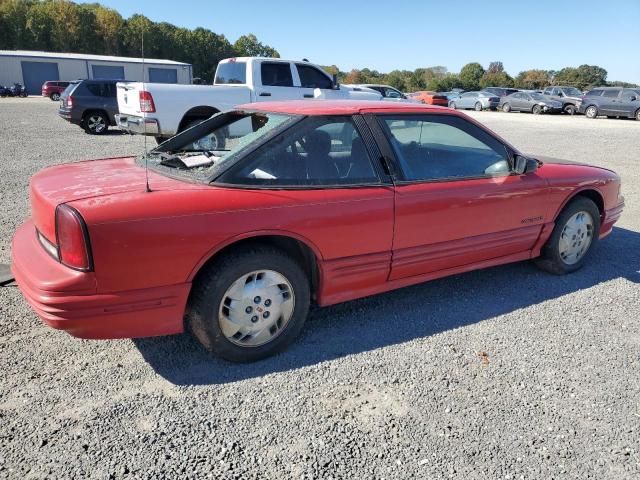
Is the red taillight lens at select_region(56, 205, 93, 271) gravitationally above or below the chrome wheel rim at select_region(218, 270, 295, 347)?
above

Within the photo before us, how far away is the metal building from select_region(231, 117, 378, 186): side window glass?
148ft

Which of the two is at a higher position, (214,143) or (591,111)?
(591,111)

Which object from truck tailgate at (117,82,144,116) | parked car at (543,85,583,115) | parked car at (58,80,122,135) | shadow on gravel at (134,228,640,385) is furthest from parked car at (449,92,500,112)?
shadow on gravel at (134,228,640,385)

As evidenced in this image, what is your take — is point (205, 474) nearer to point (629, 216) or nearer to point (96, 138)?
point (629, 216)

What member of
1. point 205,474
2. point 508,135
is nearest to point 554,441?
point 205,474

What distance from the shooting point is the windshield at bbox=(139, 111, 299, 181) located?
2.91m

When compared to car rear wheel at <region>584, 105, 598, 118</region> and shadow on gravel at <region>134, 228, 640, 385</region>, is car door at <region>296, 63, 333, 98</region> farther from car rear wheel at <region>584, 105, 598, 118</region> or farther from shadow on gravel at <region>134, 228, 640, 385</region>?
car rear wheel at <region>584, 105, 598, 118</region>

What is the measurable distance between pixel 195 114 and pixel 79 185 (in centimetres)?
740

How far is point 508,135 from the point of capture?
15922 mm

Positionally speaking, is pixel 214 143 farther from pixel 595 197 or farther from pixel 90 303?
pixel 595 197

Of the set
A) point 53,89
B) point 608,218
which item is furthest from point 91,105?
point 53,89

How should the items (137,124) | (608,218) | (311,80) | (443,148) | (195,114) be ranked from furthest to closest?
(311,80), (195,114), (137,124), (608,218), (443,148)

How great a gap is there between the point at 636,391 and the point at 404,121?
221 centimetres

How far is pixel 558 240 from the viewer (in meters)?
4.20
